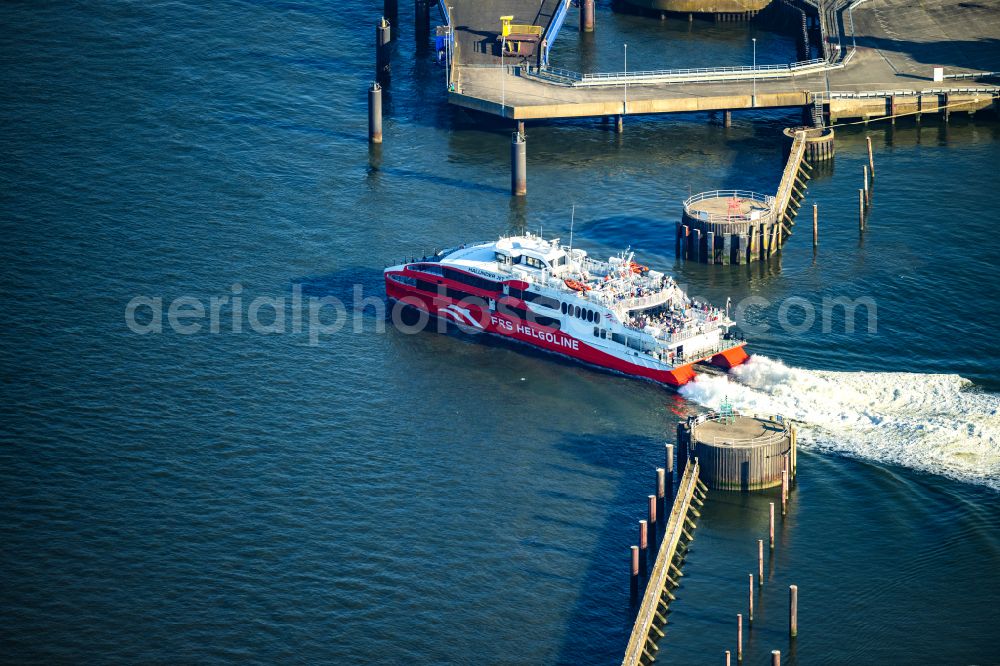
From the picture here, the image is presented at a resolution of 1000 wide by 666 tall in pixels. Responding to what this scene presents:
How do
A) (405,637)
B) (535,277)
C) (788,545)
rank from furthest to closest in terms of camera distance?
(535,277)
(788,545)
(405,637)

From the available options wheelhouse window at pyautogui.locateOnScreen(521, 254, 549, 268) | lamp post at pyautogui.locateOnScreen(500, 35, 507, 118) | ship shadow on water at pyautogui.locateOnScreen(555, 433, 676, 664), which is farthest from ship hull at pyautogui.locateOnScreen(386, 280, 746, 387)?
lamp post at pyautogui.locateOnScreen(500, 35, 507, 118)

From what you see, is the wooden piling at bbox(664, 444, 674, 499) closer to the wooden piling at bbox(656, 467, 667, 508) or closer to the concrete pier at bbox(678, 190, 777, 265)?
the wooden piling at bbox(656, 467, 667, 508)

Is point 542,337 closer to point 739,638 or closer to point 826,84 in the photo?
point 739,638

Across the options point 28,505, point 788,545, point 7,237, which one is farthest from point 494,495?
point 7,237

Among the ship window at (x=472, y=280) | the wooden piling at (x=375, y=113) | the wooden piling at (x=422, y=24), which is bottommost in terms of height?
the ship window at (x=472, y=280)

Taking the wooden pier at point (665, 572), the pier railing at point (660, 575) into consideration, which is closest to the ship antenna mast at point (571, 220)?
the wooden pier at point (665, 572)

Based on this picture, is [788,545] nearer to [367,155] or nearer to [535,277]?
[535,277]

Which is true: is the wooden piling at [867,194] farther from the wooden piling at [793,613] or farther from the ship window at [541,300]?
the wooden piling at [793,613]
